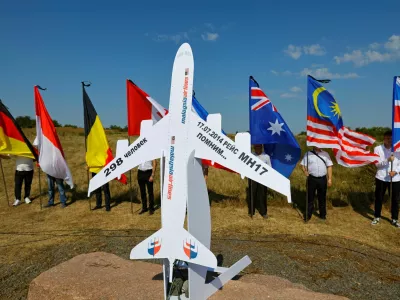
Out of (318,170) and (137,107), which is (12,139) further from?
(318,170)

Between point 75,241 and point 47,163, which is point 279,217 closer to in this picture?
point 75,241

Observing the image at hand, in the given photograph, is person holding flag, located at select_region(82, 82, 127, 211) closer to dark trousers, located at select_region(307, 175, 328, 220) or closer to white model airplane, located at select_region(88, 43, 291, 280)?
white model airplane, located at select_region(88, 43, 291, 280)

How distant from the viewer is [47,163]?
9.02 m

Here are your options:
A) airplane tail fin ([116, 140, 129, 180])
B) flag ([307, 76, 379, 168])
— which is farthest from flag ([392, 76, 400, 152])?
airplane tail fin ([116, 140, 129, 180])

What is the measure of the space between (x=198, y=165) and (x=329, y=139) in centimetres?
481

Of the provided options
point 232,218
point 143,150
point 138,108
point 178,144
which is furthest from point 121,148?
point 232,218

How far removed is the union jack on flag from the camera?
26.2ft

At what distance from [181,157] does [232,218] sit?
5.00 m

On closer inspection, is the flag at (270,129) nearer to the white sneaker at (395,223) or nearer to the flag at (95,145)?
the white sneaker at (395,223)

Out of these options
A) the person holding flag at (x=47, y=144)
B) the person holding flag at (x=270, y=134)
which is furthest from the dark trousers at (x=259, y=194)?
the person holding flag at (x=47, y=144)

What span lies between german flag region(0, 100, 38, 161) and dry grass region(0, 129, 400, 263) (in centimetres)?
200

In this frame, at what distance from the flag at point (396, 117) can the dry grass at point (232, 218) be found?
221 cm

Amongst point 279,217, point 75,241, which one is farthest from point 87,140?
point 279,217

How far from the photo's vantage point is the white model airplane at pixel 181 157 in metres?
4.08
